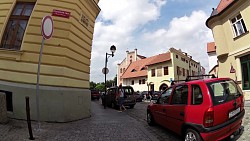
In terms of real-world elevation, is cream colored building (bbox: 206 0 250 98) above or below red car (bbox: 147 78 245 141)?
above

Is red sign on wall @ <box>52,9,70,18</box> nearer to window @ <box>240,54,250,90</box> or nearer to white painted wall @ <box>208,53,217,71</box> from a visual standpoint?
window @ <box>240,54,250,90</box>

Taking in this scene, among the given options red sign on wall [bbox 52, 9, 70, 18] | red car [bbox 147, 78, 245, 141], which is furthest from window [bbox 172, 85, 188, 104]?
red sign on wall [bbox 52, 9, 70, 18]

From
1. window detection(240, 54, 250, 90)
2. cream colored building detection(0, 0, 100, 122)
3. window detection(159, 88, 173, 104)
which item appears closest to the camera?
window detection(159, 88, 173, 104)

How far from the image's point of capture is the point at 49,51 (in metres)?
9.09

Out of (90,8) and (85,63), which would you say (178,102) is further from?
(90,8)

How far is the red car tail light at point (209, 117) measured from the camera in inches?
203

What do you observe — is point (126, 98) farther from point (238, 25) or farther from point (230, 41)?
point (238, 25)

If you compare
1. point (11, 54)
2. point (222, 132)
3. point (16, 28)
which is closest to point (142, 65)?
point (16, 28)

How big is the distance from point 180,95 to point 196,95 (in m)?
0.89

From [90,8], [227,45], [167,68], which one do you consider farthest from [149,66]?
[90,8]

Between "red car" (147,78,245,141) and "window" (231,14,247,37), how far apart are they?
36.7 ft

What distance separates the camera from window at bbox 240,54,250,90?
1529 centimetres

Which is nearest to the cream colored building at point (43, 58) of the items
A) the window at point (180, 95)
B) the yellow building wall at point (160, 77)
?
the window at point (180, 95)

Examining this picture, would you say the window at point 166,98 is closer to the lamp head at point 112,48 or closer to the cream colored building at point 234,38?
the cream colored building at point 234,38
